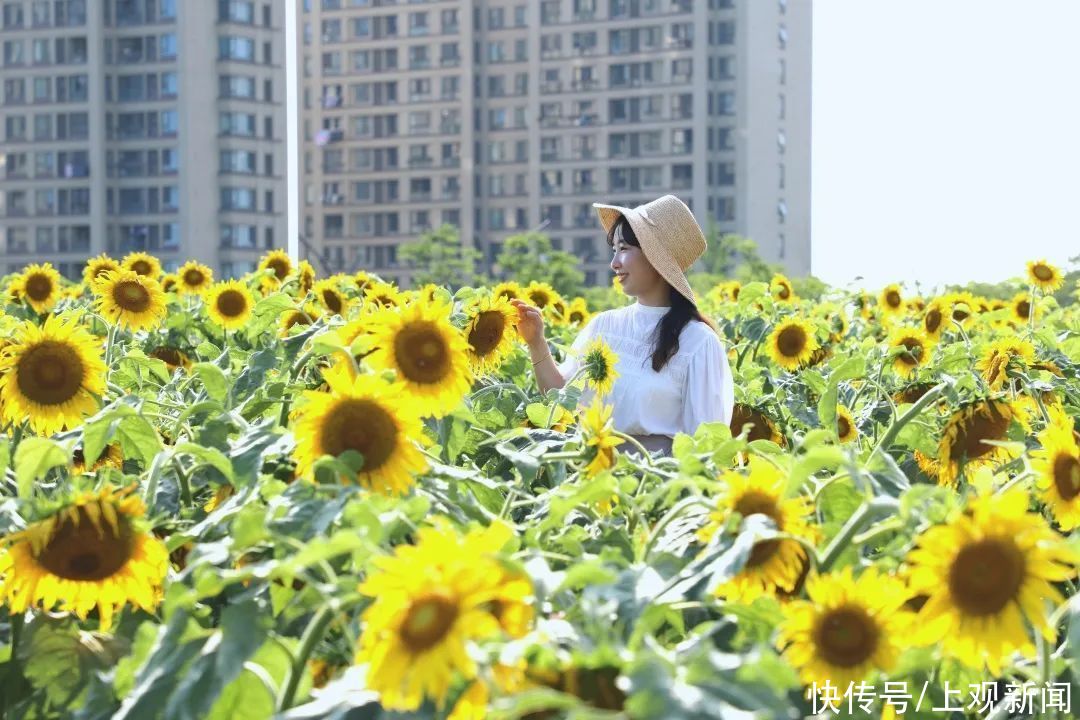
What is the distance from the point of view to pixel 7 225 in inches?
3137

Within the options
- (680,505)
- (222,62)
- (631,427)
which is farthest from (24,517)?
(222,62)

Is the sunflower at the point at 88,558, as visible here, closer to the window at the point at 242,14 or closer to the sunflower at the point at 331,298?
the sunflower at the point at 331,298

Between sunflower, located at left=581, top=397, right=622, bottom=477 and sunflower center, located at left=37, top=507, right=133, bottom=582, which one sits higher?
sunflower, located at left=581, top=397, right=622, bottom=477

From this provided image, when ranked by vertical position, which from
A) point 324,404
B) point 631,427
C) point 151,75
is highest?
point 151,75

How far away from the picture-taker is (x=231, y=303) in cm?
591

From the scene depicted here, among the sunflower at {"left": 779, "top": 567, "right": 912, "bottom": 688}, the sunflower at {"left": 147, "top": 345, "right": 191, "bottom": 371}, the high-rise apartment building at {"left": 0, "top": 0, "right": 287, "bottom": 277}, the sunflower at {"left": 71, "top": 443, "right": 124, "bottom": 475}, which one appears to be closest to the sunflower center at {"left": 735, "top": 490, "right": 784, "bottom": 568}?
the sunflower at {"left": 779, "top": 567, "right": 912, "bottom": 688}

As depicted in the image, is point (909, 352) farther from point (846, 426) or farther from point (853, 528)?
point (853, 528)

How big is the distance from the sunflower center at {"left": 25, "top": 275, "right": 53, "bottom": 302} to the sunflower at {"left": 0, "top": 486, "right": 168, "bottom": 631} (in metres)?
5.17

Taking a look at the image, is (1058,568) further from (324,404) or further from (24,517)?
(24,517)

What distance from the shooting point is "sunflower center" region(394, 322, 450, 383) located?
2.36 m

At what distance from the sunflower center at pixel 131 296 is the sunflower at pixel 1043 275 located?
18.0 feet

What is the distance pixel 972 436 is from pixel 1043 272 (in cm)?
658

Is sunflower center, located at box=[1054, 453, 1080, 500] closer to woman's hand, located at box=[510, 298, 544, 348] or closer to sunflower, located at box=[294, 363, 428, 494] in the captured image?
sunflower, located at box=[294, 363, 428, 494]

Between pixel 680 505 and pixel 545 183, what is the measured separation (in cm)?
8955
